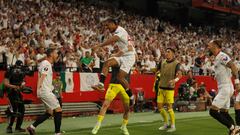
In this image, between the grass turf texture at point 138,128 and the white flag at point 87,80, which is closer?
the grass turf texture at point 138,128

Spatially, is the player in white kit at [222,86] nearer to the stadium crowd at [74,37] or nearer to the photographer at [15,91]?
the stadium crowd at [74,37]

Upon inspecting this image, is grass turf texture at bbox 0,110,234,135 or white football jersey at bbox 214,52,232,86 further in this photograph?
grass turf texture at bbox 0,110,234,135

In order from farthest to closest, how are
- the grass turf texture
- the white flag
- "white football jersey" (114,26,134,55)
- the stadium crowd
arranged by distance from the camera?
the white flag < the stadium crowd < the grass turf texture < "white football jersey" (114,26,134,55)

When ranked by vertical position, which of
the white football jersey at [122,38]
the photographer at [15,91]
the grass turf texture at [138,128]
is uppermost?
the white football jersey at [122,38]

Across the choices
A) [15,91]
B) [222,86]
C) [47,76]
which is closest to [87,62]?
[15,91]

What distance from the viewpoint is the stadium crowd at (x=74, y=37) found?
18306mm

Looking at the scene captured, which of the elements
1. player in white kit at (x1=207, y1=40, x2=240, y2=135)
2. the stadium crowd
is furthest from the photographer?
player in white kit at (x1=207, y1=40, x2=240, y2=135)

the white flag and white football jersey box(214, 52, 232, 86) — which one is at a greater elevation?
white football jersey box(214, 52, 232, 86)

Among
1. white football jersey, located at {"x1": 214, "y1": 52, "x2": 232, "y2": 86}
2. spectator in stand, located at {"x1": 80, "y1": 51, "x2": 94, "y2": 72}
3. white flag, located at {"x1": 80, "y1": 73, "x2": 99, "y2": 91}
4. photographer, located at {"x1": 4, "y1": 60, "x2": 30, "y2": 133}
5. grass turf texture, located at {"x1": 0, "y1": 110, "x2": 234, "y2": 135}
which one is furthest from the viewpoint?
spectator in stand, located at {"x1": 80, "y1": 51, "x2": 94, "y2": 72}

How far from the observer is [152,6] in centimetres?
4050

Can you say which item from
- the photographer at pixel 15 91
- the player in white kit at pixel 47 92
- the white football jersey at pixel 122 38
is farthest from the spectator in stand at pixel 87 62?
the player in white kit at pixel 47 92

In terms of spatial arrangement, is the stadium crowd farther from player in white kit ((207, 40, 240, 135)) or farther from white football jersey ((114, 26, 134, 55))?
player in white kit ((207, 40, 240, 135))

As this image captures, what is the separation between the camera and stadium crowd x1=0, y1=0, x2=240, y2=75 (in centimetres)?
1831

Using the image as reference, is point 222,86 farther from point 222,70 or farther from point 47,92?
point 47,92
